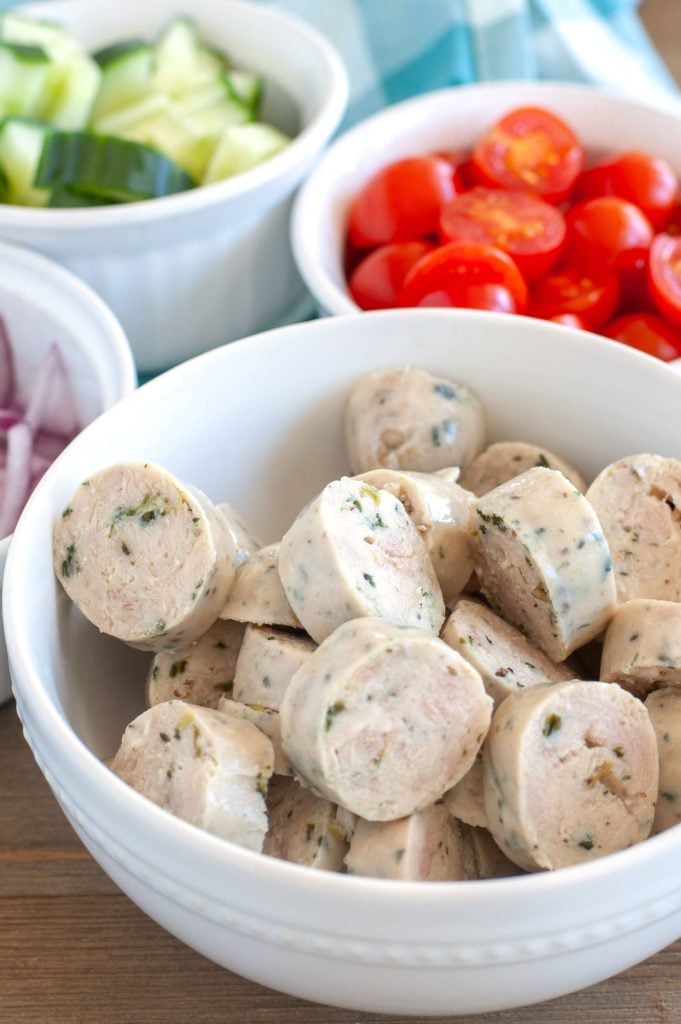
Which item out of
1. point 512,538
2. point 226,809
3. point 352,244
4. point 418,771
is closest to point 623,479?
point 512,538

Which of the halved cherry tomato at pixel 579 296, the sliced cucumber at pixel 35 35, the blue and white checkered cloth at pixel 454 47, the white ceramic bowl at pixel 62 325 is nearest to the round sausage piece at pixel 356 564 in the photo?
the white ceramic bowl at pixel 62 325

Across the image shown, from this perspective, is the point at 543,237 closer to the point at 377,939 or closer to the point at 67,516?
the point at 67,516

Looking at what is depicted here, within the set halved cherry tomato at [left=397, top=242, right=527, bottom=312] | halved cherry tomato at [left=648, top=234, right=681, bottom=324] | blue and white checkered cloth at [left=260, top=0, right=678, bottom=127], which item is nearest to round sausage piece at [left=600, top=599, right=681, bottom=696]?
halved cherry tomato at [left=397, top=242, right=527, bottom=312]

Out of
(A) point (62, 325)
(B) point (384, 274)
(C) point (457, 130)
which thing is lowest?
(A) point (62, 325)

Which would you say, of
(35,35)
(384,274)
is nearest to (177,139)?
(35,35)

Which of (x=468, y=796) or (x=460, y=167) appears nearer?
(x=468, y=796)

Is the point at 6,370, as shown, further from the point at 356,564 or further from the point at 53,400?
the point at 356,564
